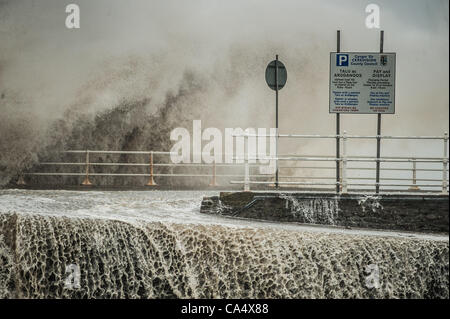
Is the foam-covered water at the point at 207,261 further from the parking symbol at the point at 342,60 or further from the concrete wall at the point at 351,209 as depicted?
the parking symbol at the point at 342,60

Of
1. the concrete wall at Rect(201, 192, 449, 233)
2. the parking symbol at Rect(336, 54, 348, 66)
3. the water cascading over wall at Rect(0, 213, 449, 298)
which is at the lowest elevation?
A: the water cascading over wall at Rect(0, 213, 449, 298)

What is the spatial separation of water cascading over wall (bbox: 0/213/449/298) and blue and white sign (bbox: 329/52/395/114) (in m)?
3.18

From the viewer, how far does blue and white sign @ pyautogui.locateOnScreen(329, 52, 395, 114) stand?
40.3 feet

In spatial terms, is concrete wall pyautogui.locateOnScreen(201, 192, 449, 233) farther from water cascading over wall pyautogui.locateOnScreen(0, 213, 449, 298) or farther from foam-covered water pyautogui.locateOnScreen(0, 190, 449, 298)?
water cascading over wall pyautogui.locateOnScreen(0, 213, 449, 298)

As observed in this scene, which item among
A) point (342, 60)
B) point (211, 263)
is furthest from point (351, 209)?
point (211, 263)

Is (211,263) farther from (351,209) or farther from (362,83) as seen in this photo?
(362,83)

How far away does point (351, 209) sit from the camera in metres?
11.7

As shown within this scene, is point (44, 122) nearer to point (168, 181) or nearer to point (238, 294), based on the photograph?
point (168, 181)

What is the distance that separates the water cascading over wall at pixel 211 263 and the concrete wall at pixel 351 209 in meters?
1.48

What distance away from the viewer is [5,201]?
13.7 m

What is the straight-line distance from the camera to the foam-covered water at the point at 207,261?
9.91m

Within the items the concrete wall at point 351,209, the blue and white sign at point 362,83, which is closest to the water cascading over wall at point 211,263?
the concrete wall at point 351,209

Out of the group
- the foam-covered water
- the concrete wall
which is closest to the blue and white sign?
the concrete wall
